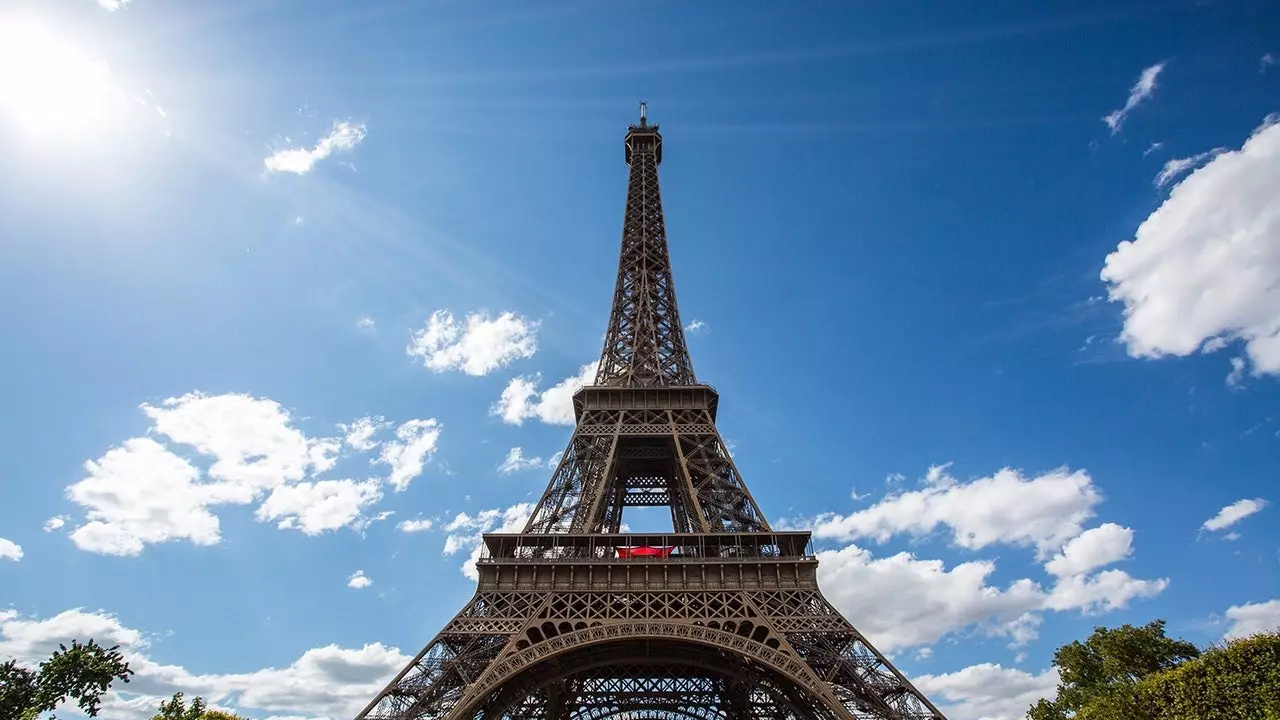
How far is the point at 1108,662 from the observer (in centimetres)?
3092

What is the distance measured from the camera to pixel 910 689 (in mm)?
20984

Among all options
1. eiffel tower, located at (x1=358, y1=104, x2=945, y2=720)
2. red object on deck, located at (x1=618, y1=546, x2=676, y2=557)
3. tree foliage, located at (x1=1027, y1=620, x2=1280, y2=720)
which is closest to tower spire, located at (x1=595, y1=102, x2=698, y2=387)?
eiffel tower, located at (x1=358, y1=104, x2=945, y2=720)

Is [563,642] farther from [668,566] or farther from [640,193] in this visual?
[640,193]

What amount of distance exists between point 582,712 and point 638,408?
14368 millimetres

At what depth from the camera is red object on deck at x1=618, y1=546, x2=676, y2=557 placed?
26016 millimetres

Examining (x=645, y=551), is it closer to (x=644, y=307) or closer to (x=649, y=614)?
(x=649, y=614)

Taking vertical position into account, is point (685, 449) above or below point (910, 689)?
above

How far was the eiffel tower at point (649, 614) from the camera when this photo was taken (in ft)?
72.3

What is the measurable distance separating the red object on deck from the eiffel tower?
0.06 metres

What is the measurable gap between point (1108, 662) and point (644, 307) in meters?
28.9

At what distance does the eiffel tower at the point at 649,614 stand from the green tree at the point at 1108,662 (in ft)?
45.5

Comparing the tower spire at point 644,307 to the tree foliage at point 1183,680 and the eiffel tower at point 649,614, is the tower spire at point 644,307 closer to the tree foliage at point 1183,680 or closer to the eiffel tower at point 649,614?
the eiffel tower at point 649,614

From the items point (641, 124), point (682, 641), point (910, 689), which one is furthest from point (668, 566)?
point (641, 124)

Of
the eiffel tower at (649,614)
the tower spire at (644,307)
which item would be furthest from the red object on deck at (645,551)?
the tower spire at (644,307)
